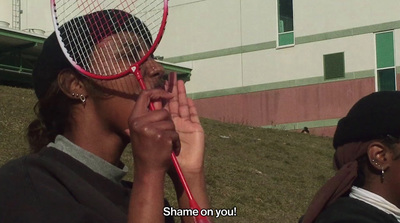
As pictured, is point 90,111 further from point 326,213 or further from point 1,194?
point 326,213

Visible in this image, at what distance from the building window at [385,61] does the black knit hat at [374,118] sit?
20.4m

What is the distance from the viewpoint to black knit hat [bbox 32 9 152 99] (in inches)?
119

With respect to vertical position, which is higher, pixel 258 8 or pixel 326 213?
pixel 258 8

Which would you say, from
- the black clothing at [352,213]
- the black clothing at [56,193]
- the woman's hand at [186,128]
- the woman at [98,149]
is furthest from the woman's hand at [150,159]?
the black clothing at [352,213]

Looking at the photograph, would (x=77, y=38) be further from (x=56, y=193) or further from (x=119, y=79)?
(x=56, y=193)

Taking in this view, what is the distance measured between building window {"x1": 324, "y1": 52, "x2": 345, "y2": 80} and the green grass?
567cm

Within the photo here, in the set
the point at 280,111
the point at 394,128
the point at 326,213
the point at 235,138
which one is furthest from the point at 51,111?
the point at 280,111

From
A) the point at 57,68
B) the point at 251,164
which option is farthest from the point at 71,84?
the point at 251,164

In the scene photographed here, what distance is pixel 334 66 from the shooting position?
24656mm

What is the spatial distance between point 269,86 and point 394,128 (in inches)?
866

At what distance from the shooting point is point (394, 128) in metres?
3.88

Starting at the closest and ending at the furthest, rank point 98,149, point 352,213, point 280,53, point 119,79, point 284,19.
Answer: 1. point 119,79
2. point 98,149
3. point 352,213
4. point 280,53
5. point 284,19

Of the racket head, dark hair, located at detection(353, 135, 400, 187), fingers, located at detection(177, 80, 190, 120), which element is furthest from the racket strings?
dark hair, located at detection(353, 135, 400, 187)

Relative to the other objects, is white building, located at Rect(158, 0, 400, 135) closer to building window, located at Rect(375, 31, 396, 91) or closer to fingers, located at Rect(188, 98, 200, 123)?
building window, located at Rect(375, 31, 396, 91)
